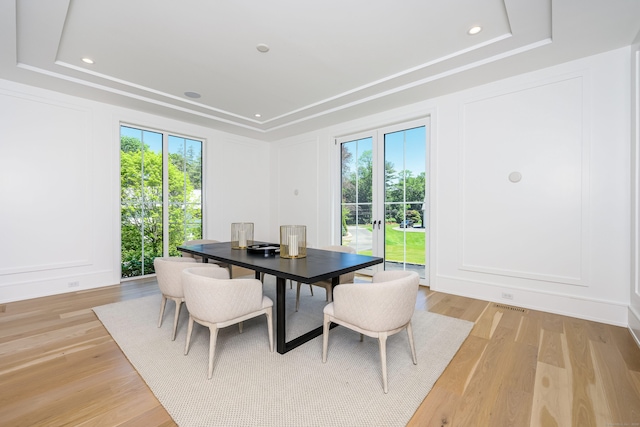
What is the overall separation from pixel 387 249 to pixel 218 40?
3677 millimetres

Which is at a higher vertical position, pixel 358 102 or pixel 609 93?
pixel 358 102

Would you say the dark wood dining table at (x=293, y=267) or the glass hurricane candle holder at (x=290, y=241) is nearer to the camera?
the dark wood dining table at (x=293, y=267)

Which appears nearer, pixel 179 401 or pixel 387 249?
pixel 179 401

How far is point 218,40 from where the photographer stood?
2738mm

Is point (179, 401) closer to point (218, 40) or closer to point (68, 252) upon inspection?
point (218, 40)

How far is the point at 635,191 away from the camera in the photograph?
8.61 ft

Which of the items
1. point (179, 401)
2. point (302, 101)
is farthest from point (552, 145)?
point (179, 401)

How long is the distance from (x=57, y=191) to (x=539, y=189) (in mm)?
6156

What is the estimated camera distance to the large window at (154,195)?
15.1 ft

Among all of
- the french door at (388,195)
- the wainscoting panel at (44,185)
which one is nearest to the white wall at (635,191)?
the french door at (388,195)

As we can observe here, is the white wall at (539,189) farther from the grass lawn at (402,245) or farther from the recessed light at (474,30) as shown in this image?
the recessed light at (474,30)

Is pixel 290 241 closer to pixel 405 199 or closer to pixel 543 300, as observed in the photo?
pixel 405 199

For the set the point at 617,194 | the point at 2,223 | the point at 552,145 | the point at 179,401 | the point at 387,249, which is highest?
the point at 552,145

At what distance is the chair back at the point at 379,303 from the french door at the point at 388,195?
8.44ft
